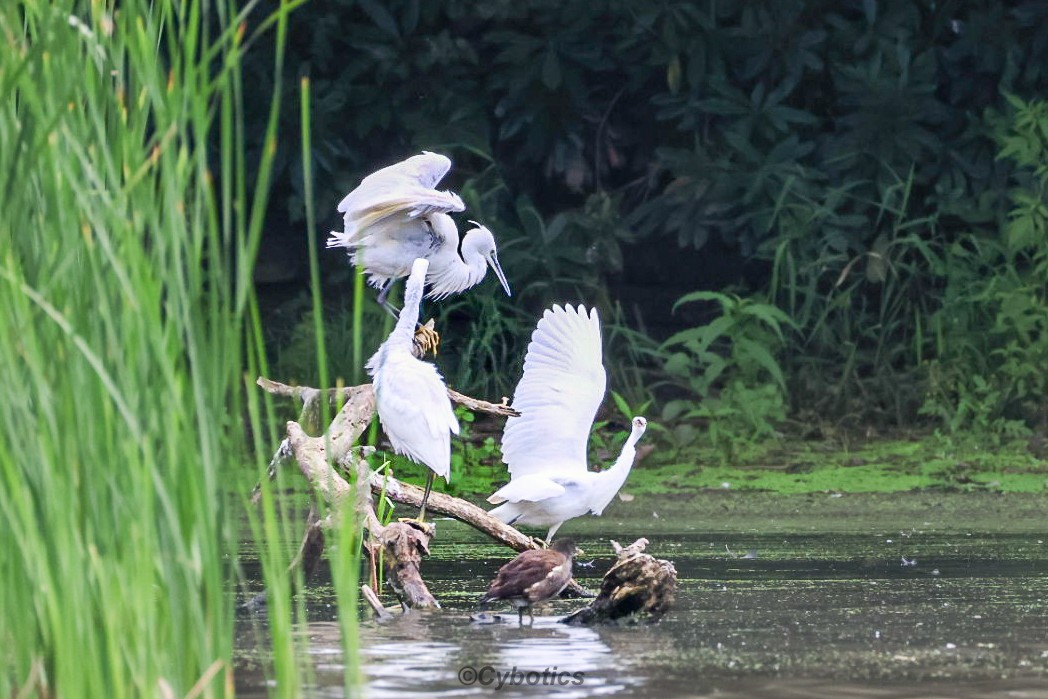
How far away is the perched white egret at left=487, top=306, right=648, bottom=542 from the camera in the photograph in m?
5.35

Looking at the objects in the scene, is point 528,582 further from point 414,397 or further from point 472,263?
point 472,263

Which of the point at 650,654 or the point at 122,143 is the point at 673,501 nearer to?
the point at 650,654

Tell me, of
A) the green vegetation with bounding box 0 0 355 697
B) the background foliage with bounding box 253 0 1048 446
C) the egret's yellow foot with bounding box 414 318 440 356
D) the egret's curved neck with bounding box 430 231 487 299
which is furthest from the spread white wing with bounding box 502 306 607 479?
the green vegetation with bounding box 0 0 355 697

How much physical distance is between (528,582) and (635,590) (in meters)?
0.36

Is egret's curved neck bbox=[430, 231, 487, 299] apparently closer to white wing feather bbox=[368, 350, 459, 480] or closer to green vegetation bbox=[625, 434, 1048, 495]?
white wing feather bbox=[368, 350, 459, 480]

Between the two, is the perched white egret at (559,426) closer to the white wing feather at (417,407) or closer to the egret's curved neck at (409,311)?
the white wing feather at (417,407)

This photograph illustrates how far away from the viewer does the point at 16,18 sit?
2418 millimetres

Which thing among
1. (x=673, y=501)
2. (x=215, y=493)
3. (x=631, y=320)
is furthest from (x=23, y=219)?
(x=631, y=320)

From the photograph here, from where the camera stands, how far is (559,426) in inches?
215

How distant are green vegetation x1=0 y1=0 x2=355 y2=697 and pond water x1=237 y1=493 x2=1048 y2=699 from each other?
0.96 ft

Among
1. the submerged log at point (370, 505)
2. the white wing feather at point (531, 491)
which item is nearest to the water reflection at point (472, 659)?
the submerged log at point (370, 505)

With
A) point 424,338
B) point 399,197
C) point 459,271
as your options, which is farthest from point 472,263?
point 424,338

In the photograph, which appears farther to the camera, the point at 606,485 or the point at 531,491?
the point at 606,485

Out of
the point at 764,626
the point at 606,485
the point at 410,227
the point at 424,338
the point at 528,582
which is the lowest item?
the point at 764,626
